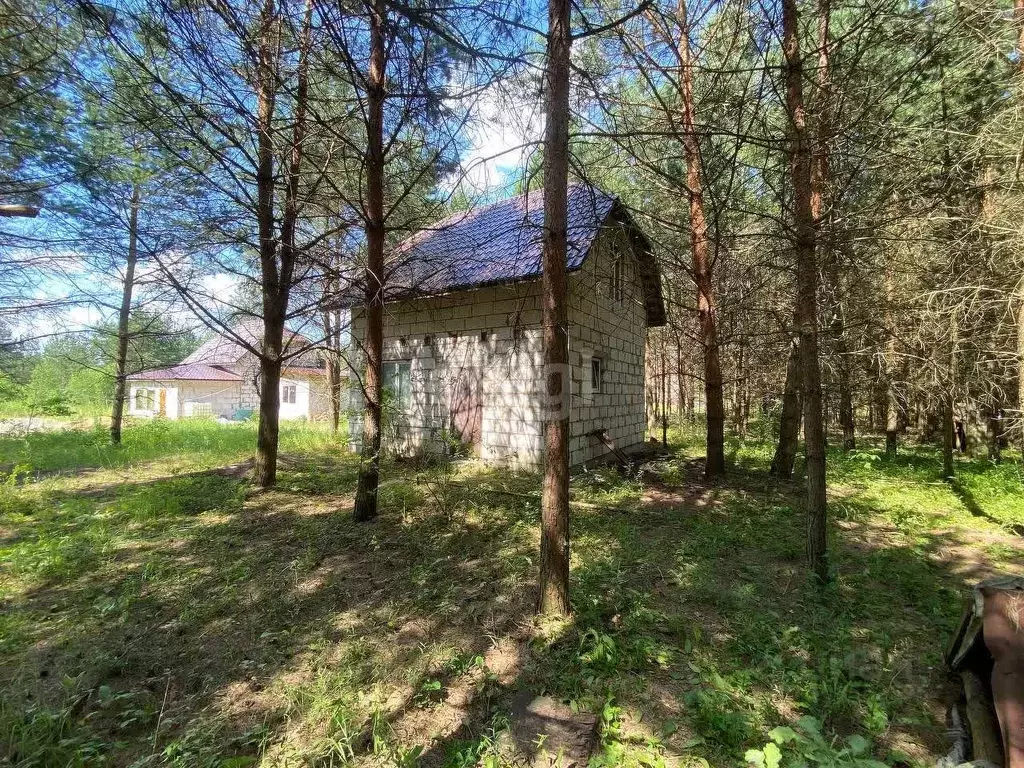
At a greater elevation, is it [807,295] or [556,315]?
[807,295]

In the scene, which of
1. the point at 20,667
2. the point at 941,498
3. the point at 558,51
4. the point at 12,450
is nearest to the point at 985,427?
the point at 941,498

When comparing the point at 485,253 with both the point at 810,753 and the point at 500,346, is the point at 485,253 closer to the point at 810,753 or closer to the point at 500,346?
the point at 500,346

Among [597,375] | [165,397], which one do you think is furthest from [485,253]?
[165,397]

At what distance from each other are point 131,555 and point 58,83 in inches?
201

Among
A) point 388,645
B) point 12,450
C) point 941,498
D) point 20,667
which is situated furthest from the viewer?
point 12,450

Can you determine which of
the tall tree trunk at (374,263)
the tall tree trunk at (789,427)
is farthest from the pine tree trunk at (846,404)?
the tall tree trunk at (374,263)

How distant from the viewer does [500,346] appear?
838 cm

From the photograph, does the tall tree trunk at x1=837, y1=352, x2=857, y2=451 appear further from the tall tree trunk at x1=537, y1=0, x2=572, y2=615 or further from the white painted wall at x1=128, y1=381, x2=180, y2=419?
the white painted wall at x1=128, y1=381, x2=180, y2=419

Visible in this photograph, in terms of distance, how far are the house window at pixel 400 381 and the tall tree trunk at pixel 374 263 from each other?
15.0 feet

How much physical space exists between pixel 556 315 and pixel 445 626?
2556 millimetres

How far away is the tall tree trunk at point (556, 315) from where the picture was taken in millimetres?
2994

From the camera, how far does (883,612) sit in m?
3.39

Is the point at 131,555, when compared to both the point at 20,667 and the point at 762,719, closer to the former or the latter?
the point at 20,667

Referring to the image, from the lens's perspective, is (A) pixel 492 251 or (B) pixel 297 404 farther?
(B) pixel 297 404
